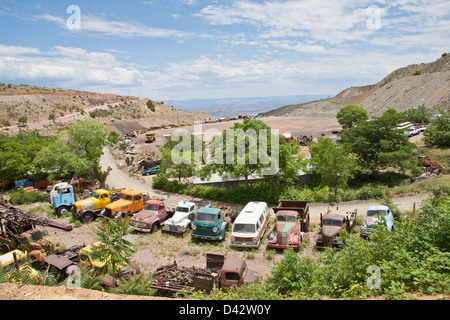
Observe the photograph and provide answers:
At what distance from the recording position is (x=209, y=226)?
18031 mm

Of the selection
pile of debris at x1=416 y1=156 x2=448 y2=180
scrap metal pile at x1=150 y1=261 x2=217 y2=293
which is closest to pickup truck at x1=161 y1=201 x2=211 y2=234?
scrap metal pile at x1=150 y1=261 x2=217 y2=293

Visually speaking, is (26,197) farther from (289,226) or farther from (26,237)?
(289,226)

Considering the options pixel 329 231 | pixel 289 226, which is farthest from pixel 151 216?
pixel 329 231

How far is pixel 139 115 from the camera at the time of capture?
309ft

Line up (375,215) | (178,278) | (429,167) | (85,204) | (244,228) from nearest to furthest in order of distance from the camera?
(178,278) < (375,215) < (244,228) < (85,204) < (429,167)

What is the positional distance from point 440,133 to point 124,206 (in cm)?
3706

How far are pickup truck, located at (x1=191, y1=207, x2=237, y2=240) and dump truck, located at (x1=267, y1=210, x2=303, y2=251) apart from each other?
9.35 feet

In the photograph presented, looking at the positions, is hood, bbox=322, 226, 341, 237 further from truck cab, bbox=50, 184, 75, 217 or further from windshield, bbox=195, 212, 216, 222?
truck cab, bbox=50, 184, 75, 217

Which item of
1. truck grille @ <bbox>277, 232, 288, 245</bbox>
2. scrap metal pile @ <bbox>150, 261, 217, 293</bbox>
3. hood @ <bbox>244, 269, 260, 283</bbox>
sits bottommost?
scrap metal pile @ <bbox>150, 261, 217, 293</bbox>

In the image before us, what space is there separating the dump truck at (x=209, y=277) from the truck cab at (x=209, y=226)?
4210 mm

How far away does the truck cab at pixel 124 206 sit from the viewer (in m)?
21.0

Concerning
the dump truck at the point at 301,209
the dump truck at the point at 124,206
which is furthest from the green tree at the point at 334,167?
the dump truck at the point at 124,206

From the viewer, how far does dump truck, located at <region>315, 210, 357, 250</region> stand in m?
16.0
